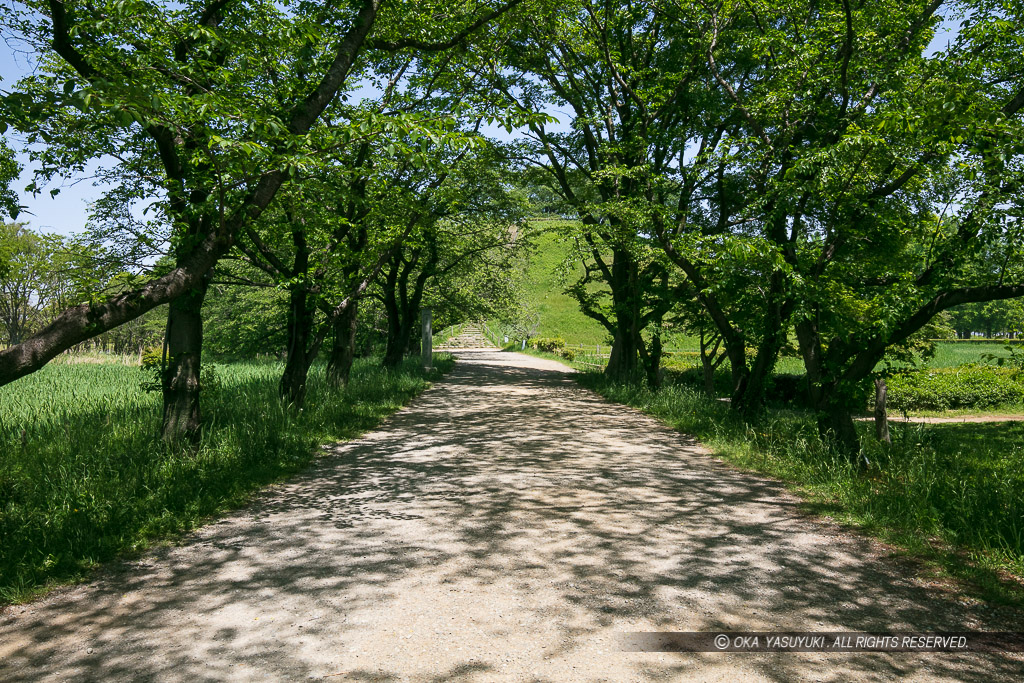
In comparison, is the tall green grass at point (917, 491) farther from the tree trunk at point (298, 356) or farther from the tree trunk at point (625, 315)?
the tree trunk at point (298, 356)

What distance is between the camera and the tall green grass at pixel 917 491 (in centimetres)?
455

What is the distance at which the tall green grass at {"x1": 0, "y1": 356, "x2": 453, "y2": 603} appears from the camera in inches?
188

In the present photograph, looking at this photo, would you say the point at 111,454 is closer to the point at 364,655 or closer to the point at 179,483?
the point at 179,483

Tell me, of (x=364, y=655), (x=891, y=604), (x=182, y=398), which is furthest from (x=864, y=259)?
(x=182, y=398)

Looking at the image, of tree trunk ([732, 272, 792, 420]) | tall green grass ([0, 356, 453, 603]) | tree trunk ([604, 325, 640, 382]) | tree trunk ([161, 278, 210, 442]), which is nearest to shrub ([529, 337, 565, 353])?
tree trunk ([604, 325, 640, 382])

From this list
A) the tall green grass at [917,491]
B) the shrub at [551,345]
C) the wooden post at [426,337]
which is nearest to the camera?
the tall green grass at [917,491]

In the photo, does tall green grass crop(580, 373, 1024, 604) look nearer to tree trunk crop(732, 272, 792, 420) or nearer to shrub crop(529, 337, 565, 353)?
tree trunk crop(732, 272, 792, 420)

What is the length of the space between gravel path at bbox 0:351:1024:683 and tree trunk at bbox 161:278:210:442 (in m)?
1.83

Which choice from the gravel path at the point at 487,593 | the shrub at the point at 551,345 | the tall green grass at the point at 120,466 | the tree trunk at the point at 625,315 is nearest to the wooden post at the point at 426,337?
the tree trunk at the point at 625,315

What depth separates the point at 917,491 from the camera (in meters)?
5.93

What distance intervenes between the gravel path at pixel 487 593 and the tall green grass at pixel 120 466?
1.33 ft

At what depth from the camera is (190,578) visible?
14.3ft

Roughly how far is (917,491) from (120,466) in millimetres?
7985

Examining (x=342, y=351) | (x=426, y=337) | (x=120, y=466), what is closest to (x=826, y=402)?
(x=120, y=466)
